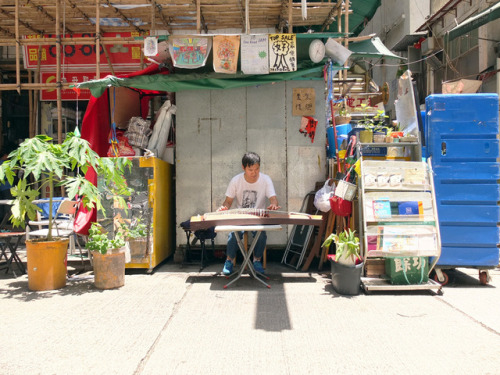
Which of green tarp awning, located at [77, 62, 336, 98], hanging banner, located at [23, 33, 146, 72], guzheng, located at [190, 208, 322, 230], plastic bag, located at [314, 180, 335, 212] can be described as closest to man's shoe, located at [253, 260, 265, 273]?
guzheng, located at [190, 208, 322, 230]

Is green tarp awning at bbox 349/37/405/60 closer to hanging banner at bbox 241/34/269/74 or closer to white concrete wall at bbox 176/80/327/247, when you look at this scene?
white concrete wall at bbox 176/80/327/247

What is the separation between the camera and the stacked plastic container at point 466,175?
5.36 metres

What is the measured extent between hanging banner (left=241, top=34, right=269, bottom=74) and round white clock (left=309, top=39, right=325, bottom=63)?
0.70 meters

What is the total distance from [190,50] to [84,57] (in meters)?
3.69

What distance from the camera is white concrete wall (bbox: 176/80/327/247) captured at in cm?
679

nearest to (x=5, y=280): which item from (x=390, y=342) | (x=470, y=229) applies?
(x=390, y=342)

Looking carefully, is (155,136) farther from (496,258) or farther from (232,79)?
(496,258)

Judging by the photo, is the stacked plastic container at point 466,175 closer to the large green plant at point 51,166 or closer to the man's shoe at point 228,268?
the man's shoe at point 228,268

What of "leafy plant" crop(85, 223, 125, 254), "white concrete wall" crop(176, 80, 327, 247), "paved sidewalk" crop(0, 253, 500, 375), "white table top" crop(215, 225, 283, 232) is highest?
"white concrete wall" crop(176, 80, 327, 247)

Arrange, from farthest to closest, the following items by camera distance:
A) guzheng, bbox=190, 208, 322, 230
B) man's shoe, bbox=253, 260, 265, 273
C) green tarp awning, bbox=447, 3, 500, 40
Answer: green tarp awning, bbox=447, 3, 500, 40 < man's shoe, bbox=253, 260, 265, 273 < guzheng, bbox=190, 208, 322, 230

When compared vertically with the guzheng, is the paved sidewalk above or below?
below

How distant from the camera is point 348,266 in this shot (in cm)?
491

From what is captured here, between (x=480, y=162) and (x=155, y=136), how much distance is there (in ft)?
16.0

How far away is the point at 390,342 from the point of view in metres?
3.51
